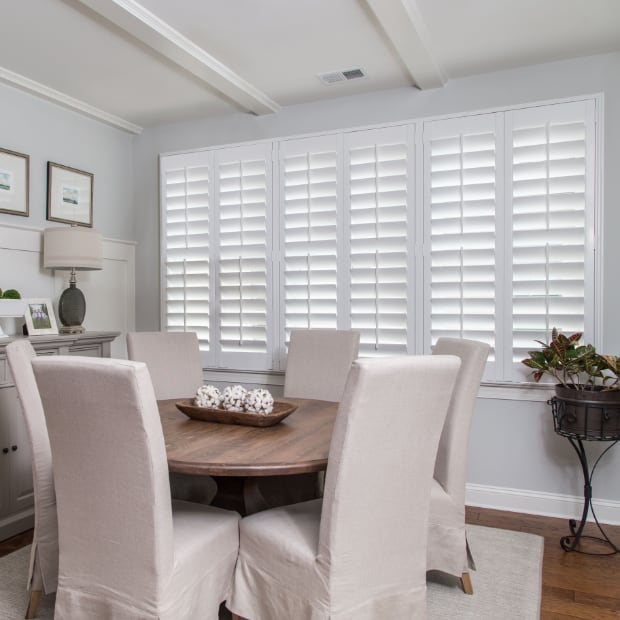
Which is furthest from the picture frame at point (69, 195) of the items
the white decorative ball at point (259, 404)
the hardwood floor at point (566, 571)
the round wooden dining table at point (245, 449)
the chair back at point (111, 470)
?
the chair back at point (111, 470)

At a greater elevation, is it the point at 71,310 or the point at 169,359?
the point at 71,310

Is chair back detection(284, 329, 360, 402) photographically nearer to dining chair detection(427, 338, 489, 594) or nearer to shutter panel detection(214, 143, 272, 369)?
shutter panel detection(214, 143, 272, 369)

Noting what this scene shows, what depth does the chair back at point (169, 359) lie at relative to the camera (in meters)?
3.24

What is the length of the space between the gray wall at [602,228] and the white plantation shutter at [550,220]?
0.11 metres

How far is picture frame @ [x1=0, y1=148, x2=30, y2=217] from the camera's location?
3430 mm

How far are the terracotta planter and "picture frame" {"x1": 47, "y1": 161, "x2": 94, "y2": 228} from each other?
131 inches

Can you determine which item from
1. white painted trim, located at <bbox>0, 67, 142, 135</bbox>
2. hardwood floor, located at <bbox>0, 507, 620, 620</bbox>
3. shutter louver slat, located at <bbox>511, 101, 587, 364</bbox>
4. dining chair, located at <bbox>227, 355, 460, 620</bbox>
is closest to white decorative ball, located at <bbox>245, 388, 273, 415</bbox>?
dining chair, located at <bbox>227, 355, 460, 620</bbox>

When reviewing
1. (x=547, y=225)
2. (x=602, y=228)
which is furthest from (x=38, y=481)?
(x=602, y=228)

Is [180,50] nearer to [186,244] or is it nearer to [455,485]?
[186,244]

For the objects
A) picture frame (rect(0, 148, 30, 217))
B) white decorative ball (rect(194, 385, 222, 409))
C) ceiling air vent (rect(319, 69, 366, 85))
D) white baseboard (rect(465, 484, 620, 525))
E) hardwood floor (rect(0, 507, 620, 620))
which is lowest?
hardwood floor (rect(0, 507, 620, 620))

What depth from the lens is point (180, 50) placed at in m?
2.94

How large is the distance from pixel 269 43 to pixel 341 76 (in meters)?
0.59

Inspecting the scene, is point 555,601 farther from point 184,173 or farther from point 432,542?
point 184,173

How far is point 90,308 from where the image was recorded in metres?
4.08
